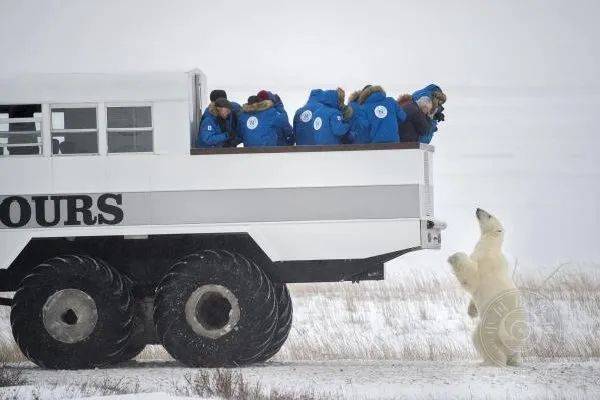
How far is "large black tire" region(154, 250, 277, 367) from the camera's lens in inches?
532

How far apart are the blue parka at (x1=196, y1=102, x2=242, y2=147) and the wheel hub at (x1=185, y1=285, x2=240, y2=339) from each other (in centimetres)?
151

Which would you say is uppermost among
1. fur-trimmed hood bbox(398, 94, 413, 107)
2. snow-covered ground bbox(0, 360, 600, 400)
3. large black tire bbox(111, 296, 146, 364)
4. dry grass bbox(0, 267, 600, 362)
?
fur-trimmed hood bbox(398, 94, 413, 107)

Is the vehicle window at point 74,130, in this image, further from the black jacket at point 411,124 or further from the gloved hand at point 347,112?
the black jacket at point 411,124

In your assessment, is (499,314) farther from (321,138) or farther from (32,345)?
(32,345)

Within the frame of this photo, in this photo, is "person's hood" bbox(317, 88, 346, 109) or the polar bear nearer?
the polar bear

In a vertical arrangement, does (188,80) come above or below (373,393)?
above

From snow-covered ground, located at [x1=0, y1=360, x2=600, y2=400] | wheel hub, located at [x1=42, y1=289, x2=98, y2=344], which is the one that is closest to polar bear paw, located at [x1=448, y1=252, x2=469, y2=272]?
snow-covered ground, located at [x1=0, y1=360, x2=600, y2=400]

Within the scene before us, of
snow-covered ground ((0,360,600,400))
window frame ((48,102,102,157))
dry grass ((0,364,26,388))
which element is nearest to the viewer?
snow-covered ground ((0,360,600,400))

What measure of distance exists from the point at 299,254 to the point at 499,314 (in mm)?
2184

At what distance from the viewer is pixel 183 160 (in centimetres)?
1364

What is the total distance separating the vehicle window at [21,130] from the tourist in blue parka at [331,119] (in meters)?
2.88

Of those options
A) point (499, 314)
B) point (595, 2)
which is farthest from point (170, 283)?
point (595, 2)

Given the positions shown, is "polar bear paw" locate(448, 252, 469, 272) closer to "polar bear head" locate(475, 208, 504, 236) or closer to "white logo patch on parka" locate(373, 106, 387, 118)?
"polar bear head" locate(475, 208, 504, 236)

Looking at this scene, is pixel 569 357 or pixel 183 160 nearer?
pixel 183 160
